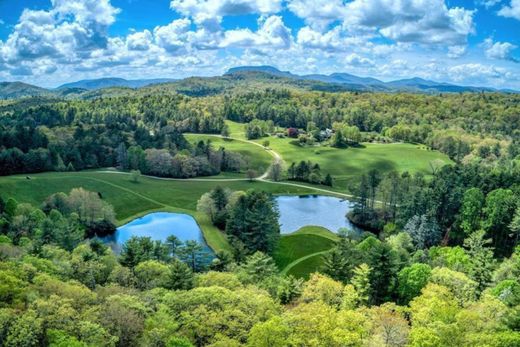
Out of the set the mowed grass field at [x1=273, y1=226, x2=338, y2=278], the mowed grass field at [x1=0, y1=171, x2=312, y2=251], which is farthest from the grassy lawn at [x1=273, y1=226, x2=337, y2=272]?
the mowed grass field at [x1=0, y1=171, x2=312, y2=251]

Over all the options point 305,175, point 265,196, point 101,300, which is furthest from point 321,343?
point 305,175

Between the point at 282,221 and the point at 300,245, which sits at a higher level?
the point at 300,245

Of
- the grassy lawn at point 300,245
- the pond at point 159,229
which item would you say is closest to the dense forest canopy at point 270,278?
the grassy lawn at point 300,245

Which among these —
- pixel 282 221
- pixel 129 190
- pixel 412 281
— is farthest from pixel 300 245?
pixel 129 190

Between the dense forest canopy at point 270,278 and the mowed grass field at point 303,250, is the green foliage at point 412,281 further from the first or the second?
the mowed grass field at point 303,250

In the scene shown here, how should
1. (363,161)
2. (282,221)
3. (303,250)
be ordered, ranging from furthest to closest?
(363,161)
(282,221)
(303,250)

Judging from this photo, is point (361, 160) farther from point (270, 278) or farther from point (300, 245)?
point (270, 278)

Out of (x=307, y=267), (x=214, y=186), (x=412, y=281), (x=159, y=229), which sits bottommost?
(x=159, y=229)
